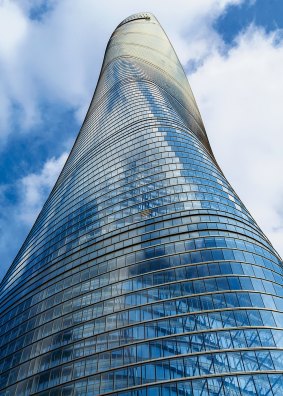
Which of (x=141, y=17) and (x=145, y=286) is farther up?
(x=141, y=17)

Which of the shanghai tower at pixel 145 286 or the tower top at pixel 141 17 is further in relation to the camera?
the tower top at pixel 141 17

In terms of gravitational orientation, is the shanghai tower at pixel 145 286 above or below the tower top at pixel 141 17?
below

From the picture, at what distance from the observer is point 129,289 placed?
152ft

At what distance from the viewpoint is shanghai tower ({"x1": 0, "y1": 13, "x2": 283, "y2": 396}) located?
119ft

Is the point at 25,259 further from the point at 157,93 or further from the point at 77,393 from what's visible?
the point at 157,93

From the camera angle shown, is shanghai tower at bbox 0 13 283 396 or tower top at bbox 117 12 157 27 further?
tower top at bbox 117 12 157 27

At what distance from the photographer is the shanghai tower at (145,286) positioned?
119ft

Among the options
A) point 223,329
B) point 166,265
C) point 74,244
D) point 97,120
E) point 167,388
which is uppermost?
point 97,120

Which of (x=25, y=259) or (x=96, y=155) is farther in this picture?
(x=96, y=155)

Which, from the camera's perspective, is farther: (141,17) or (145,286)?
(141,17)

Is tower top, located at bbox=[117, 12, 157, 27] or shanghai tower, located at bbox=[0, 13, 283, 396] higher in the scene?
tower top, located at bbox=[117, 12, 157, 27]

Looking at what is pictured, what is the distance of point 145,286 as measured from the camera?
45500 mm

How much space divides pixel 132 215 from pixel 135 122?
102ft

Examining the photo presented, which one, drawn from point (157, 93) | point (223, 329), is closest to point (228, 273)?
point (223, 329)
